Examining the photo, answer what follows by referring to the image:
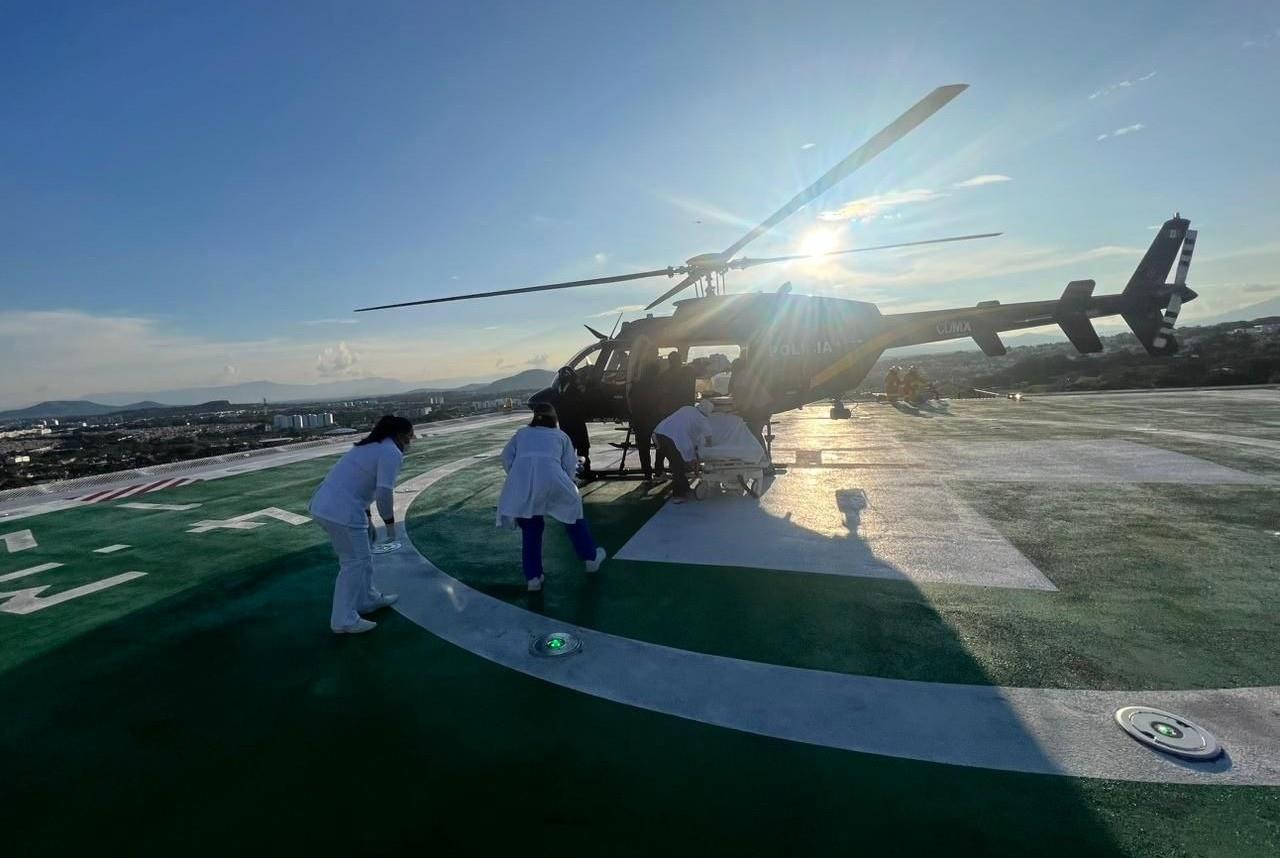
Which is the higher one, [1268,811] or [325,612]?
[325,612]

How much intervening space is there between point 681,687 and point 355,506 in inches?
134

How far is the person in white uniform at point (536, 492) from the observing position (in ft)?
18.8

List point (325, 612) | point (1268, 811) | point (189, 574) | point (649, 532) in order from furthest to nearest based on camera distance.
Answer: point (649, 532) < point (189, 574) < point (325, 612) < point (1268, 811)

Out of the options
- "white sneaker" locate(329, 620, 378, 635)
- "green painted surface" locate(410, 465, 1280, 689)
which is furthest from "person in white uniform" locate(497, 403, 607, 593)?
"white sneaker" locate(329, 620, 378, 635)

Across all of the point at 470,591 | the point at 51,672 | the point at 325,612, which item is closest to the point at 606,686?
the point at 470,591

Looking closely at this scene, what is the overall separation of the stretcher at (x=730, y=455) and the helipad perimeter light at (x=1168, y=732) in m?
6.01

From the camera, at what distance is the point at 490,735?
351cm

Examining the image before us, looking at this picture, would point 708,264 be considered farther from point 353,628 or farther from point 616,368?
point 353,628

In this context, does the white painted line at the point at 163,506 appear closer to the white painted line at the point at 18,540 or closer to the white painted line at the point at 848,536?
the white painted line at the point at 18,540

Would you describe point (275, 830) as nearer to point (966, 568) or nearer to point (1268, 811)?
point (1268, 811)

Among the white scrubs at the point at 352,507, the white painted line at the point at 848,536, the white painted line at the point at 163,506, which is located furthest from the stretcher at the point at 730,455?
the white painted line at the point at 163,506

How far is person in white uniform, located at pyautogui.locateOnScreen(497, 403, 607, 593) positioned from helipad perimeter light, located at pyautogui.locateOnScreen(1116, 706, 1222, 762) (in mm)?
4546

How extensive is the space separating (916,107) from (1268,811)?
6.65 metres

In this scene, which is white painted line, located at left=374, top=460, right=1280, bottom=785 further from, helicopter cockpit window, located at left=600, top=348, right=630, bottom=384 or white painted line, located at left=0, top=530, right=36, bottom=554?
white painted line, located at left=0, top=530, right=36, bottom=554
